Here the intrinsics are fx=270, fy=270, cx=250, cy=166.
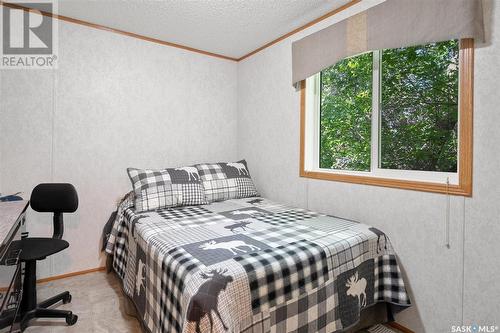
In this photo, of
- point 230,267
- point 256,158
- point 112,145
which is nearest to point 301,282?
point 230,267

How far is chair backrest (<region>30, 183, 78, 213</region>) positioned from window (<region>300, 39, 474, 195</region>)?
2.05 meters

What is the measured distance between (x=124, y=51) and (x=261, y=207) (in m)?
2.17

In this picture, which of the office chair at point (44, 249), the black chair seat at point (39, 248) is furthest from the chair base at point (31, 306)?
the black chair seat at point (39, 248)

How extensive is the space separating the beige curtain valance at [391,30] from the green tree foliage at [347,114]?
9.1 inches

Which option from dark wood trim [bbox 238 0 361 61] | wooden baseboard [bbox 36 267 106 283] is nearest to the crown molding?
dark wood trim [bbox 238 0 361 61]

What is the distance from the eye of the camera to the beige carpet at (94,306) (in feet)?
6.10

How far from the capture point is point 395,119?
2.13 metres

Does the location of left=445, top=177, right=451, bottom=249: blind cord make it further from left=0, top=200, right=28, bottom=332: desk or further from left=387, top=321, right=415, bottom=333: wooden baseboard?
left=0, top=200, right=28, bottom=332: desk

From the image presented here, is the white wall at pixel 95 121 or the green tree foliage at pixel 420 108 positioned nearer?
the green tree foliage at pixel 420 108

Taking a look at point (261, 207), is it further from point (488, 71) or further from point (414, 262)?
point (488, 71)

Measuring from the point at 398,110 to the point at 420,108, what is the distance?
0.50 feet

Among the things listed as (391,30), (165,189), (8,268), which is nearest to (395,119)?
(391,30)

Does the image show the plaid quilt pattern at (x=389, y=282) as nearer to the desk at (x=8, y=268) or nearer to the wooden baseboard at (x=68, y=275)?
the desk at (x=8, y=268)

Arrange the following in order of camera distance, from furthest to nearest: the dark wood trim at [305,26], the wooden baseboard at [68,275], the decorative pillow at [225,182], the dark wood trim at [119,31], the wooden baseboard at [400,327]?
the decorative pillow at [225,182] < the wooden baseboard at [68,275] < the dark wood trim at [119,31] < the dark wood trim at [305,26] < the wooden baseboard at [400,327]
